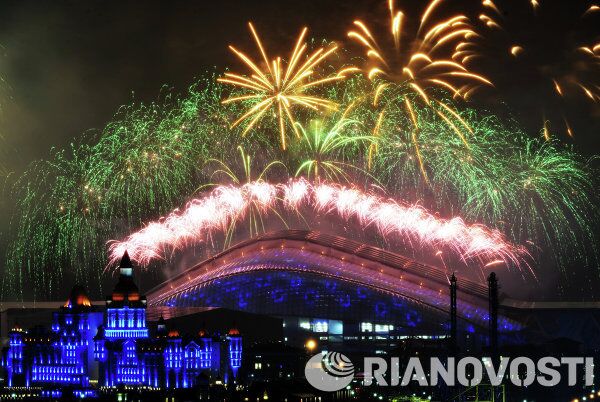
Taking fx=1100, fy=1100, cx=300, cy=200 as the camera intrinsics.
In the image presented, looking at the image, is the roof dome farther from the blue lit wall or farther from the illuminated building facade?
the blue lit wall

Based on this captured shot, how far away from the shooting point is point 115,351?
122 m

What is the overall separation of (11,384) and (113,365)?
12344 mm

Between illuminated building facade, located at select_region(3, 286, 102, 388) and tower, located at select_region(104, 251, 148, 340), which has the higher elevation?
tower, located at select_region(104, 251, 148, 340)

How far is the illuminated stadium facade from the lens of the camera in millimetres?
135750

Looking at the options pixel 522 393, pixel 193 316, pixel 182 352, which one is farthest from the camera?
pixel 193 316

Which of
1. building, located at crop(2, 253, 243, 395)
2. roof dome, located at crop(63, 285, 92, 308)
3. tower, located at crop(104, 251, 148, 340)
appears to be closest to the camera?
building, located at crop(2, 253, 243, 395)

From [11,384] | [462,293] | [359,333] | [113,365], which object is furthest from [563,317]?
[11,384]

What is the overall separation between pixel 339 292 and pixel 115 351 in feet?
103

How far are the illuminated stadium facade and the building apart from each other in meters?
17.4

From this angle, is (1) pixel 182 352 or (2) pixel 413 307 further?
(2) pixel 413 307

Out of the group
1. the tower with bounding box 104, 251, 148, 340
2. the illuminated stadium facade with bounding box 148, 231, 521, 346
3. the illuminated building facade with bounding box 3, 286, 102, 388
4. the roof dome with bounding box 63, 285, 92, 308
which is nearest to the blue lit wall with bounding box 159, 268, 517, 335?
the illuminated stadium facade with bounding box 148, 231, 521, 346

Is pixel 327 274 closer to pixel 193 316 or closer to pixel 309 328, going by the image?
pixel 309 328

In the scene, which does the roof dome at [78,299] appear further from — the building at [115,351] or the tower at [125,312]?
the tower at [125,312]

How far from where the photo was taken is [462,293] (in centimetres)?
13762
